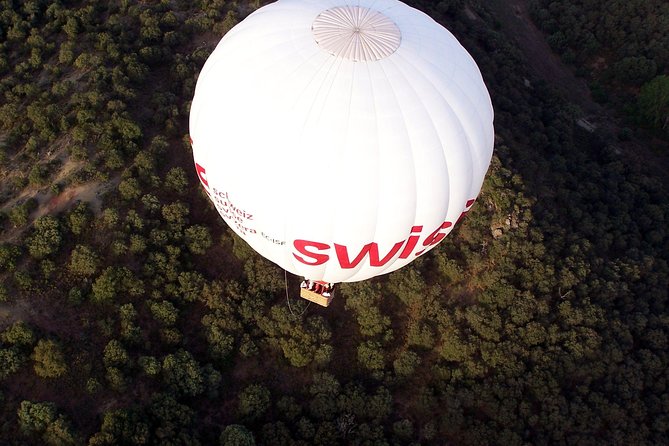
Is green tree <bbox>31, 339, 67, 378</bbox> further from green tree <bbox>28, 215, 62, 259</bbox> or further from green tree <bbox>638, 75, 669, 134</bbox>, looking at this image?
green tree <bbox>638, 75, 669, 134</bbox>

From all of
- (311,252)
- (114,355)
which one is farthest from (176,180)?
(311,252)

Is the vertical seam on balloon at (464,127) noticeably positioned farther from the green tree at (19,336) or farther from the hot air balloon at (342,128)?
the green tree at (19,336)

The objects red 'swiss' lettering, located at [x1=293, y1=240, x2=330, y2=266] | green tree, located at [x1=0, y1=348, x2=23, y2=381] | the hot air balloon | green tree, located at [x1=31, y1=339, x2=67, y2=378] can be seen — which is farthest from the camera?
green tree, located at [x1=31, y1=339, x2=67, y2=378]

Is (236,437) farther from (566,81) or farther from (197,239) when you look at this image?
(566,81)

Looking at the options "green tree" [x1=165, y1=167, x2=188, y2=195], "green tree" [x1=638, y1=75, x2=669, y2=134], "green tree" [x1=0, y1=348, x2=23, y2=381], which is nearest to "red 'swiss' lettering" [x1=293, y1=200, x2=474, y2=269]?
"green tree" [x1=165, y1=167, x2=188, y2=195]

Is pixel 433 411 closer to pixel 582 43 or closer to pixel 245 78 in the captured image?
pixel 245 78
